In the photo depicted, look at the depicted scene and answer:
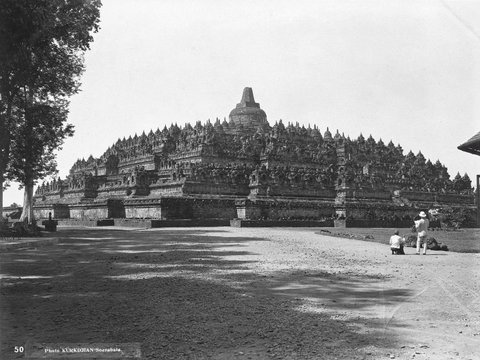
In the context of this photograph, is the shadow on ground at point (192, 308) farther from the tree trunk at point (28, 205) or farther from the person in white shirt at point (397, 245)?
the tree trunk at point (28, 205)

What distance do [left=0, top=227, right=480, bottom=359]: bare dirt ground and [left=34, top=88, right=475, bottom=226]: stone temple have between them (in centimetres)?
2095

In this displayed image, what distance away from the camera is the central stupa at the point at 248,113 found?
254 feet

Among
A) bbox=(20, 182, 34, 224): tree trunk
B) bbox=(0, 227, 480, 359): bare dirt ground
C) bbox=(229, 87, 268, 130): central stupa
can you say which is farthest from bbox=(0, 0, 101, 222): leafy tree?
bbox=(229, 87, 268, 130): central stupa

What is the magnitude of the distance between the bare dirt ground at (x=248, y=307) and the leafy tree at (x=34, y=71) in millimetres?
6397

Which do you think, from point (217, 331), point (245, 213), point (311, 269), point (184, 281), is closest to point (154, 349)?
point (217, 331)

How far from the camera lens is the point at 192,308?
6.93 m

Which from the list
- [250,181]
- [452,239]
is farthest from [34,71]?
[250,181]

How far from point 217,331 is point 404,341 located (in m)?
2.22

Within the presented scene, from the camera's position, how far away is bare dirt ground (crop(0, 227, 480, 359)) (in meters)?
5.24

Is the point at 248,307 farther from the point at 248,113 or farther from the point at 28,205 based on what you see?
the point at 248,113

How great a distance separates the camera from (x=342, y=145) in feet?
226

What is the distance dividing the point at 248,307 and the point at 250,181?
117 ft

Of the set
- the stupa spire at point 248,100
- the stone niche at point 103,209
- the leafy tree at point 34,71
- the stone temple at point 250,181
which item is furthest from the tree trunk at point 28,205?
the stupa spire at point 248,100

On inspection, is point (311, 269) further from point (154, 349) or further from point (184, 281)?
point (154, 349)
